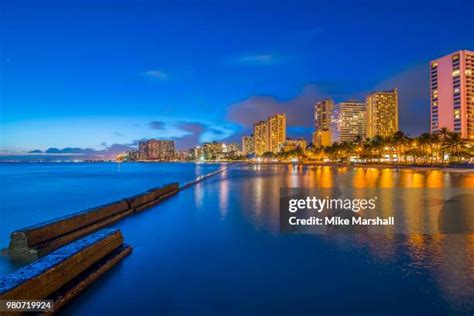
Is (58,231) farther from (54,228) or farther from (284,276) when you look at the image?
(284,276)

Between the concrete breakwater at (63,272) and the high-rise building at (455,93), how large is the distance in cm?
18760

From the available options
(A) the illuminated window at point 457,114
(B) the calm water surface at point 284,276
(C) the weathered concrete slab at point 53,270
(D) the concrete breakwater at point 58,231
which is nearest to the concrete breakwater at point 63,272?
(C) the weathered concrete slab at point 53,270

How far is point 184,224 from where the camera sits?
13.2 m

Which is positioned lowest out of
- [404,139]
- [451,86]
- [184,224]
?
[184,224]

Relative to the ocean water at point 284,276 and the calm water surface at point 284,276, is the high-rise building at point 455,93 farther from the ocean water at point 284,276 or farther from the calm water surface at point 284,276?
the calm water surface at point 284,276

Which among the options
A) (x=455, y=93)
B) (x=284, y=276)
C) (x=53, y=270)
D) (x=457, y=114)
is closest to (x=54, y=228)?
(x=53, y=270)

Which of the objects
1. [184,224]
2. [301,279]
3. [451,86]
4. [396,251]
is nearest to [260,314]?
[301,279]

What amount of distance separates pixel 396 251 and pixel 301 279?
332cm

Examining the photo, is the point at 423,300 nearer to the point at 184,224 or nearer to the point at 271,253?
the point at 271,253

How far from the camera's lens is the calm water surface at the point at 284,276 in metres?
5.64

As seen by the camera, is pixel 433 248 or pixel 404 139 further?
pixel 404 139

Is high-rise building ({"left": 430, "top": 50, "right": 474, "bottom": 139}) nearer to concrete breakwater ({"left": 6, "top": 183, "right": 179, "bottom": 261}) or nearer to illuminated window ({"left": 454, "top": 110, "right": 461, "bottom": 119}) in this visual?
illuminated window ({"left": 454, "top": 110, "right": 461, "bottom": 119})

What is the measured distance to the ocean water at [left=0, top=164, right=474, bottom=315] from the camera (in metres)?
5.63

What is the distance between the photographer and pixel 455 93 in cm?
17325
